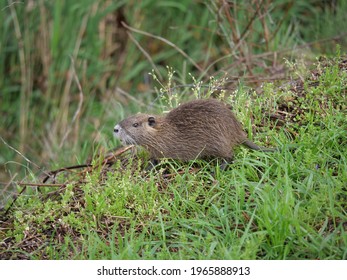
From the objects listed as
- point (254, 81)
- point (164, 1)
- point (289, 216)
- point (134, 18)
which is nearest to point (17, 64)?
point (134, 18)

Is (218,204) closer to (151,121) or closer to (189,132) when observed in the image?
(189,132)

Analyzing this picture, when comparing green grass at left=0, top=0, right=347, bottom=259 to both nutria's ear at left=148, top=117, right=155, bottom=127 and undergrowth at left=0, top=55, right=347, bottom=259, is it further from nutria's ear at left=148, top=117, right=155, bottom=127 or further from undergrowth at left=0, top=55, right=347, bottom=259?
nutria's ear at left=148, top=117, right=155, bottom=127

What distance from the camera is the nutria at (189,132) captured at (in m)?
4.46

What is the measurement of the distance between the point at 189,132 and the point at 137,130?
1.39ft

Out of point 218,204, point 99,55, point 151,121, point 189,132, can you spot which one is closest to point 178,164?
point 189,132

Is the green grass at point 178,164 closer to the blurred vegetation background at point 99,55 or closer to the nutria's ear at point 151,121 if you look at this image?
the blurred vegetation background at point 99,55

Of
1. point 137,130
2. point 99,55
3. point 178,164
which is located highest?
point 137,130

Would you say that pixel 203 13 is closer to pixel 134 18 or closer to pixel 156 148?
pixel 134 18

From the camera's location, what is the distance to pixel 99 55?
319 inches

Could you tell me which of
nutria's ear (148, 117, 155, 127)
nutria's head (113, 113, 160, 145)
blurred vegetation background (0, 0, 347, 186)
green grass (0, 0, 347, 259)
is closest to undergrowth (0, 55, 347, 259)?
green grass (0, 0, 347, 259)

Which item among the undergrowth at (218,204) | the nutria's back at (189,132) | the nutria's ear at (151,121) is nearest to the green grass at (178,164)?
the undergrowth at (218,204)

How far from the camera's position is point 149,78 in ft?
27.8

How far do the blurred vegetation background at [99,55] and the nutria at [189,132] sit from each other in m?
1.45

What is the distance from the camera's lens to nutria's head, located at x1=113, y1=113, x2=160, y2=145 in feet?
15.5
